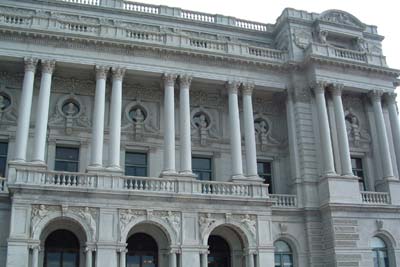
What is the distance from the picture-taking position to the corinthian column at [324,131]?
97.2ft

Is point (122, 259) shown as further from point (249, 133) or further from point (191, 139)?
point (249, 133)

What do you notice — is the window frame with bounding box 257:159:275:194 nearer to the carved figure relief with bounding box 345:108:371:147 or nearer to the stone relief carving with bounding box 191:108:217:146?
the stone relief carving with bounding box 191:108:217:146

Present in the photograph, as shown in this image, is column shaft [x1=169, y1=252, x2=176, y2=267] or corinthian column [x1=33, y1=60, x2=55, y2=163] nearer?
column shaft [x1=169, y1=252, x2=176, y2=267]

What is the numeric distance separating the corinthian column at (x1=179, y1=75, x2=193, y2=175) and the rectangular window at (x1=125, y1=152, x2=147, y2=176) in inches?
122

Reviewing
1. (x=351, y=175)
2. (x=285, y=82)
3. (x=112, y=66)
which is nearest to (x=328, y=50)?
(x=285, y=82)

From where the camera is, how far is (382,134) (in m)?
31.8

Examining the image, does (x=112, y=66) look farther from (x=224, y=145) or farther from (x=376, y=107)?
(x=376, y=107)

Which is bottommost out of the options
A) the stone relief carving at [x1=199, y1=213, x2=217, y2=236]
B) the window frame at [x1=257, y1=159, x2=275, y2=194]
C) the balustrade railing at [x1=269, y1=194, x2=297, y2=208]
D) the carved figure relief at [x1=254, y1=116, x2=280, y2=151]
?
the stone relief carving at [x1=199, y1=213, x2=217, y2=236]

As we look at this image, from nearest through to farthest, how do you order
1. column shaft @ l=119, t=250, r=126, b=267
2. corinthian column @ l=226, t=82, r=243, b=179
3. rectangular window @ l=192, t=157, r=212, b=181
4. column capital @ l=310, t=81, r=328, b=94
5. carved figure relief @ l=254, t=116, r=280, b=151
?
column shaft @ l=119, t=250, r=126, b=267 → corinthian column @ l=226, t=82, r=243, b=179 → rectangular window @ l=192, t=157, r=212, b=181 → column capital @ l=310, t=81, r=328, b=94 → carved figure relief @ l=254, t=116, r=280, b=151

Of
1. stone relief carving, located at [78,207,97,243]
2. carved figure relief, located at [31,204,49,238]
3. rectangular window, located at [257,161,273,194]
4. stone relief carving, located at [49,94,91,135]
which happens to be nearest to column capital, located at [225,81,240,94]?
rectangular window, located at [257,161,273,194]

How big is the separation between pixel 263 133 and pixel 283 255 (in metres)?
7.87

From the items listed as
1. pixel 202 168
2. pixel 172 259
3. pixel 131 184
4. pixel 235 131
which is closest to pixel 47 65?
pixel 131 184

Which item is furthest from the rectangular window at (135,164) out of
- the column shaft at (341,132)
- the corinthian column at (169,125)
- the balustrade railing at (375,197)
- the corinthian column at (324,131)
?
the balustrade railing at (375,197)

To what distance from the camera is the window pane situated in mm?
29906
